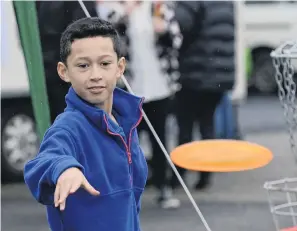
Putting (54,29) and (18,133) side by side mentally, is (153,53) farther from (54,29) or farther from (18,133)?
(18,133)

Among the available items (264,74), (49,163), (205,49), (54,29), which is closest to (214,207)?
(205,49)

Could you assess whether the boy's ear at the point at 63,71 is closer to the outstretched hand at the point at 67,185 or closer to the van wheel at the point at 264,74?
the outstretched hand at the point at 67,185

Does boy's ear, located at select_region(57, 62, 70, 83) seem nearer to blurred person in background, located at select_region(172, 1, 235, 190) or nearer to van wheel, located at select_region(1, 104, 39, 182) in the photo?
blurred person in background, located at select_region(172, 1, 235, 190)

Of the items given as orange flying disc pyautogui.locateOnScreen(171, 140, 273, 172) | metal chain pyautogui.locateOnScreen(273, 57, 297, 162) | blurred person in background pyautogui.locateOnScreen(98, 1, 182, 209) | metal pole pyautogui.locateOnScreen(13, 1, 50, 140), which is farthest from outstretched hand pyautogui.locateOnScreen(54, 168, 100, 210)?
blurred person in background pyautogui.locateOnScreen(98, 1, 182, 209)

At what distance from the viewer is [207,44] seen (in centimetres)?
598

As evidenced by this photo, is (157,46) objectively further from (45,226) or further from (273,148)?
(273,148)

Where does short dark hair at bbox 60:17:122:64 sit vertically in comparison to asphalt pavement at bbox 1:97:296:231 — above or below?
above

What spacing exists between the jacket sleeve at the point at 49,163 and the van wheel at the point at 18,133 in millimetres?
4675

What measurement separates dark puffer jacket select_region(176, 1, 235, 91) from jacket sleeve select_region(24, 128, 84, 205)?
394cm

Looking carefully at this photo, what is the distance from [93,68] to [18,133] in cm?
469

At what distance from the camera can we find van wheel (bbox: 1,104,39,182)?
6625 mm

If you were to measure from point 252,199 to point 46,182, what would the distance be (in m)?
4.29

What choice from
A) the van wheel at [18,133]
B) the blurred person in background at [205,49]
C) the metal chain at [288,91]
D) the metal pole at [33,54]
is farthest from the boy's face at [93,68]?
the van wheel at [18,133]

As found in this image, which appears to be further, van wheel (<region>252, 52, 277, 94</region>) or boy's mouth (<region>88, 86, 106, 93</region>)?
van wheel (<region>252, 52, 277, 94</region>)
